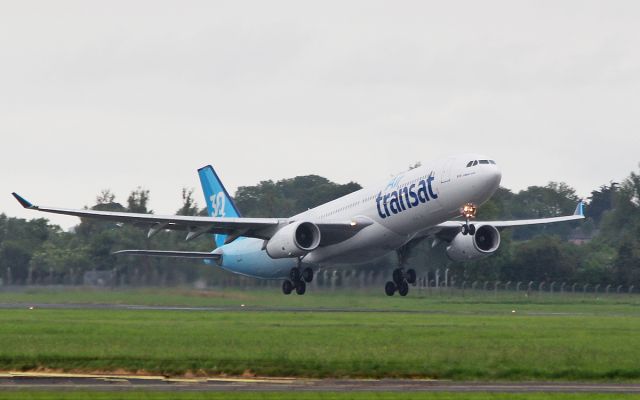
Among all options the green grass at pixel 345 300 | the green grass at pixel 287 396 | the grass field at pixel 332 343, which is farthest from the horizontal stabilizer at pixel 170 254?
the green grass at pixel 287 396

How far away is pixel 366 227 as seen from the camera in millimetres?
47906

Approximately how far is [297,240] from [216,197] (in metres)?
13.3

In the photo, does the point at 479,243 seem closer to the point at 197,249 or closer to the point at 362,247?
the point at 362,247

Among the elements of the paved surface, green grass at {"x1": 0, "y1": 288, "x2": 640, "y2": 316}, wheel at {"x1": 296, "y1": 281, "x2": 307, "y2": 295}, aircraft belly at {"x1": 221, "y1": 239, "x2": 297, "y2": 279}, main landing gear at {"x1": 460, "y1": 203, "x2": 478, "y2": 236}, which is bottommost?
the paved surface

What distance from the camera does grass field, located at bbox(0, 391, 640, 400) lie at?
18.7 metres

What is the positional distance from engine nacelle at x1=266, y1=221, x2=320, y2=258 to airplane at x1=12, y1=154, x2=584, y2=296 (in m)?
0.04

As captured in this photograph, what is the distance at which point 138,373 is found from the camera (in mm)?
23297

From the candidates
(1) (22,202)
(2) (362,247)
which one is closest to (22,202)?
(1) (22,202)

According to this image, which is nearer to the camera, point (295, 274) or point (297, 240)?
point (297, 240)

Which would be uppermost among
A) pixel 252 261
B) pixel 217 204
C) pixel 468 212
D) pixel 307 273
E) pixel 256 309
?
pixel 217 204

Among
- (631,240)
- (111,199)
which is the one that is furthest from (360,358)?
(111,199)

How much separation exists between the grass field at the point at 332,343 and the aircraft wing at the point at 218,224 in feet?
11.6

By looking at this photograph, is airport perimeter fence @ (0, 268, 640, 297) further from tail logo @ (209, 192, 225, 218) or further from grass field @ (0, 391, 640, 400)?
grass field @ (0, 391, 640, 400)

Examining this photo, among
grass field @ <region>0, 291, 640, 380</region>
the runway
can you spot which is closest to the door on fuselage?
grass field @ <region>0, 291, 640, 380</region>
